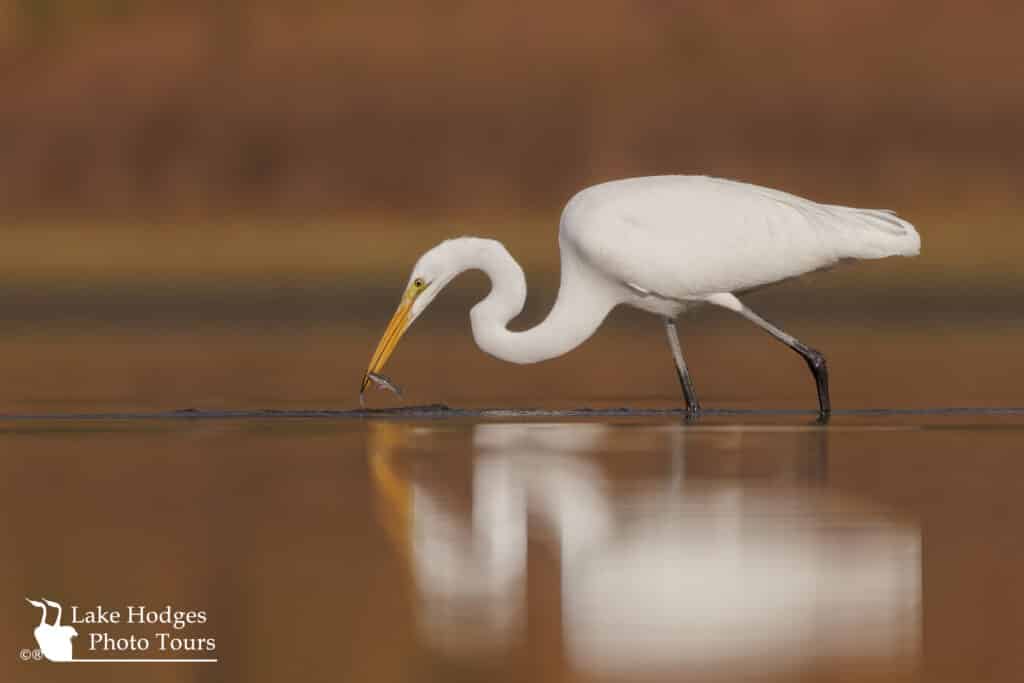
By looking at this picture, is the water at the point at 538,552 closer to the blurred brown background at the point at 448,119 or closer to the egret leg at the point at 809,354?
the egret leg at the point at 809,354

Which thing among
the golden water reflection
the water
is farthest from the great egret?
the golden water reflection

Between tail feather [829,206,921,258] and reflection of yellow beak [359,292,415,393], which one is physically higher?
tail feather [829,206,921,258]

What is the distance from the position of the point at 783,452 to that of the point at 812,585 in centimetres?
313

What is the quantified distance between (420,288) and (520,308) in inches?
20.6

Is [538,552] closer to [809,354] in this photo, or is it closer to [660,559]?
[660,559]

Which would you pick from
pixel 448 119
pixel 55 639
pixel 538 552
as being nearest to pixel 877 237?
pixel 538 552

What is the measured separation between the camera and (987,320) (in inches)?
815

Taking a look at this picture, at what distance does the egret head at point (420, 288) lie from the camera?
442 inches

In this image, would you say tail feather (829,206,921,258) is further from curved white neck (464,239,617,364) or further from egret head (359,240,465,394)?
egret head (359,240,465,394)

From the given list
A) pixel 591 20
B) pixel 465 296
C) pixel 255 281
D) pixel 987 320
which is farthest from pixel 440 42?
pixel 987 320

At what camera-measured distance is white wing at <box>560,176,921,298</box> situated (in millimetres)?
11508

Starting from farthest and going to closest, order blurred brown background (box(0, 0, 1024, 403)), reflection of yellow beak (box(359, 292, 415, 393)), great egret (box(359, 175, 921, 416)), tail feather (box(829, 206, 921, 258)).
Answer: blurred brown background (box(0, 0, 1024, 403)) < tail feather (box(829, 206, 921, 258)) < great egret (box(359, 175, 921, 416)) < reflection of yellow beak (box(359, 292, 415, 393))

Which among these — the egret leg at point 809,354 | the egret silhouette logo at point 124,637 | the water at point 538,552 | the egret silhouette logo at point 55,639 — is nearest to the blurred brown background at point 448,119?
the egret leg at point 809,354

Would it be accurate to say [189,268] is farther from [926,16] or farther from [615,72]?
[926,16]
